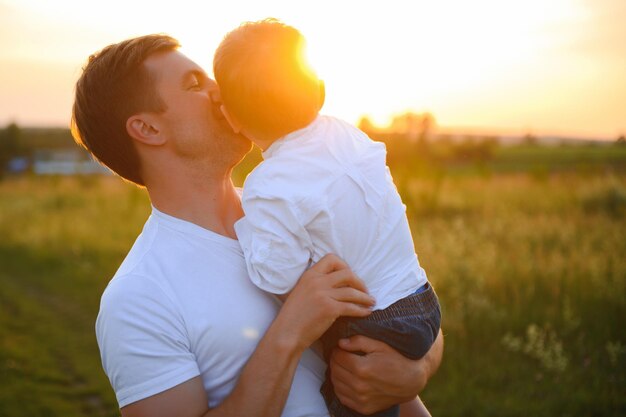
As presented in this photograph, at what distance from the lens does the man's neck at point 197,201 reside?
2330 millimetres

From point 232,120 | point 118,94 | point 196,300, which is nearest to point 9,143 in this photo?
point 118,94

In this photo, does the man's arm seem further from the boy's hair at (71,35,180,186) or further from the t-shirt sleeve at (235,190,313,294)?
the boy's hair at (71,35,180,186)

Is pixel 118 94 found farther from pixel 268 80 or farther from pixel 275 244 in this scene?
pixel 275 244

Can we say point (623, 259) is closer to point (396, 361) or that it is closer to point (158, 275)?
point (396, 361)

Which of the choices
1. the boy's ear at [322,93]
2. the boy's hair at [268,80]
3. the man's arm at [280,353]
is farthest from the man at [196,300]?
the boy's ear at [322,93]

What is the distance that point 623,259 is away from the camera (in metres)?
6.62

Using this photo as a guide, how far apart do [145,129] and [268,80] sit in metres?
0.61

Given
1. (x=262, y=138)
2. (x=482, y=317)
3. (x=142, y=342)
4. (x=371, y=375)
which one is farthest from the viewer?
(x=482, y=317)

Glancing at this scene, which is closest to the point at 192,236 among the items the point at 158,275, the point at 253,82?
the point at 158,275

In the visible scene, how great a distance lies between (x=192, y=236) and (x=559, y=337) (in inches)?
167

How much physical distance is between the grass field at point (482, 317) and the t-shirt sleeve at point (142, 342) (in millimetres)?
3149

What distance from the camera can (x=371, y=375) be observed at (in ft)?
6.49

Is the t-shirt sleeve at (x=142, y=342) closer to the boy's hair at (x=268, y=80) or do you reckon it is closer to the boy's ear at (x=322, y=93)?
the boy's hair at (x=268, y=80)

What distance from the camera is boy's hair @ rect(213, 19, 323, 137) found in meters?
2.13
